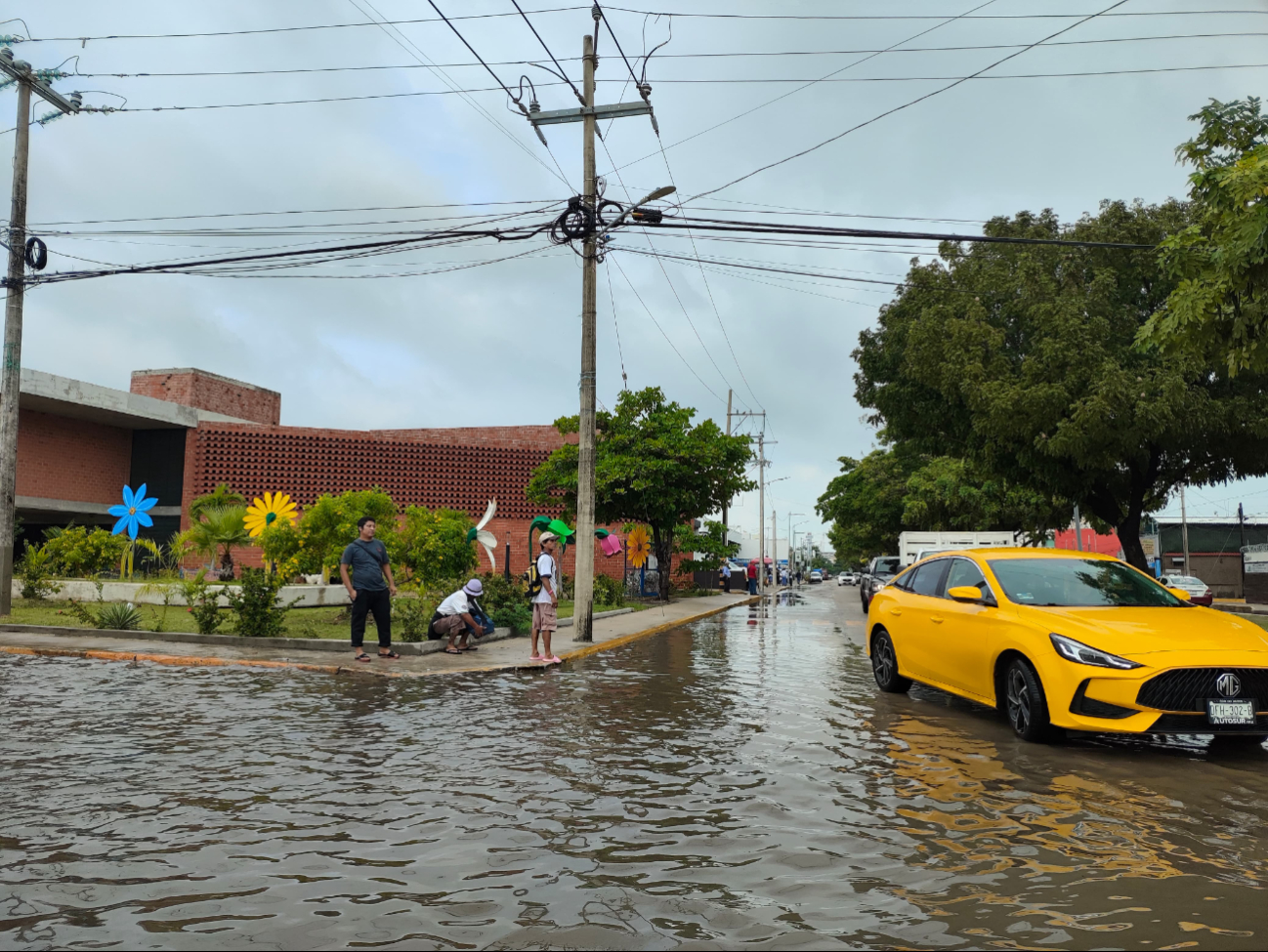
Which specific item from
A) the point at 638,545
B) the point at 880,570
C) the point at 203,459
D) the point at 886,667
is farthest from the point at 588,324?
the point at 203,459

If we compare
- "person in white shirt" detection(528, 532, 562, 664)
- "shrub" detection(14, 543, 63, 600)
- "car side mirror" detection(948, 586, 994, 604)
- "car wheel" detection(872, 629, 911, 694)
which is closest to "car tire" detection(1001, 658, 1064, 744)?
"car side mirror" detection(948, 586, 994, 604)

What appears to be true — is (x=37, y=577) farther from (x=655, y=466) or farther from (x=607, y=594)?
(x=655, y=466)

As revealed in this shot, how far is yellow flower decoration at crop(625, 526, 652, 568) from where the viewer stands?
134 ft

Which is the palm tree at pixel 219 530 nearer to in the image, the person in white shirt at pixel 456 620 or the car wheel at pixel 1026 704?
the person in white shirt at pixel 456 620

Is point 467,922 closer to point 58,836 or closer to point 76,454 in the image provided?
point 58,836

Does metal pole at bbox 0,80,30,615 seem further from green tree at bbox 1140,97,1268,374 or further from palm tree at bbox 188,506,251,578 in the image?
green tree at bbox 1140,97,1268,374

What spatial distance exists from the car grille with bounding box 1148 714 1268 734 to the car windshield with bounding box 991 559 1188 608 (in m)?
1.47

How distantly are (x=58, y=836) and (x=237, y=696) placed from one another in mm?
5216

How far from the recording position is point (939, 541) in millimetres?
31500

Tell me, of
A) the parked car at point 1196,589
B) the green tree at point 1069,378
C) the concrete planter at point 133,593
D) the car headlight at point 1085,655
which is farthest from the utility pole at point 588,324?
the parked car at point 1196,589

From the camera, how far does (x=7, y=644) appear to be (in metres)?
14.4

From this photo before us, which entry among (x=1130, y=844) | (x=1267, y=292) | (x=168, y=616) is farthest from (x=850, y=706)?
(x=168, y=616)

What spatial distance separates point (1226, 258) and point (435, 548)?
13.7 metres

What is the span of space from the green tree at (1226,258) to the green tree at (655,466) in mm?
21139
